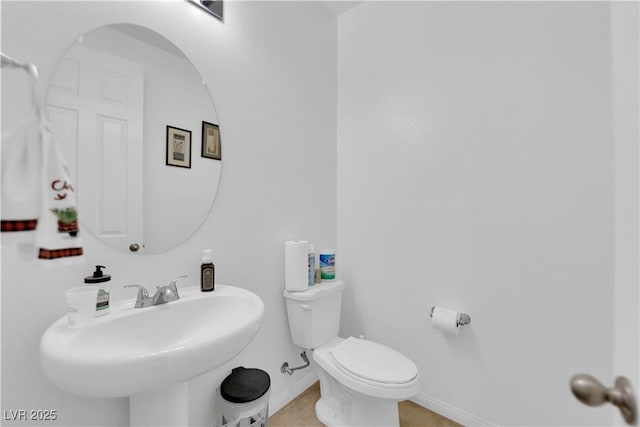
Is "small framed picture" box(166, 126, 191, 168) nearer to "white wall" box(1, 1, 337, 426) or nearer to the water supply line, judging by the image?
"white wall" box(1, 1, 337, 426)

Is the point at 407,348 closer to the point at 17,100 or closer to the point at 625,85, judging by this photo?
the point at 625,85

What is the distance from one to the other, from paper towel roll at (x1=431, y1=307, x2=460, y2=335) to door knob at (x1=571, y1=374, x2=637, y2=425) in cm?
116

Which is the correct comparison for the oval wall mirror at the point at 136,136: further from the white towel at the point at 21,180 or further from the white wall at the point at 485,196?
the white wall at the point at 485,196

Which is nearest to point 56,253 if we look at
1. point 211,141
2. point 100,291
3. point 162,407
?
point 100,291

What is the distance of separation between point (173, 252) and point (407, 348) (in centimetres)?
144

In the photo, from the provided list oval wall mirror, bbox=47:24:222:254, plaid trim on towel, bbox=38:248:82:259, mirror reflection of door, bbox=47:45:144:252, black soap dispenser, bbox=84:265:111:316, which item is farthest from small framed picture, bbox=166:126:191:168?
plaid trim on towel, bbox=38:248:82:259

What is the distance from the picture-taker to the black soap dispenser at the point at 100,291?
0.94m

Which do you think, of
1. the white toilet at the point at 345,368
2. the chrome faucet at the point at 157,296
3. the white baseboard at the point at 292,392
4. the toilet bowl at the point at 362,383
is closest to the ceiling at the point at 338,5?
the white toilet at the point at 345,368

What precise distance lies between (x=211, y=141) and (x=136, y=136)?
0.30 meters

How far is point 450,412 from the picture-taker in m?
1.61

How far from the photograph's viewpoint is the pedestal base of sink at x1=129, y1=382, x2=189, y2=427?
36.5 inches

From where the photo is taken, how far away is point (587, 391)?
40cm

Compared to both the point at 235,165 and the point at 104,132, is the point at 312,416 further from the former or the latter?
the point at 104,132

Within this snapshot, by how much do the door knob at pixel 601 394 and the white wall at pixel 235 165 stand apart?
4.14 ft
